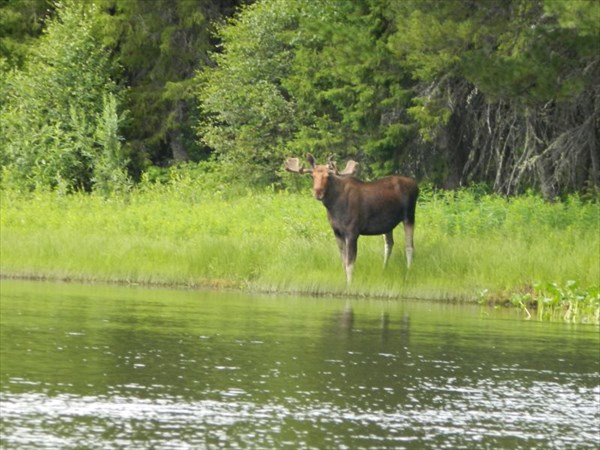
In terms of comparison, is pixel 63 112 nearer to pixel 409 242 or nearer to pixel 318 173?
pixel 318 173

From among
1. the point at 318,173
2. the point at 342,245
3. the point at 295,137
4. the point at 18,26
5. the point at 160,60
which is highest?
the point at 18,26

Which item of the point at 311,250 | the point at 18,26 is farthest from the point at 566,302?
the point at 18,26

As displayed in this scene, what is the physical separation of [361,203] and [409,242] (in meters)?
1.08

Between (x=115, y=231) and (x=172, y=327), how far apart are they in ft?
34.9

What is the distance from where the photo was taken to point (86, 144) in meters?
41.5

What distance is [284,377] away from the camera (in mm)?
14352

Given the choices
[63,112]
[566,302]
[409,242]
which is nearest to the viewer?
[566,302]

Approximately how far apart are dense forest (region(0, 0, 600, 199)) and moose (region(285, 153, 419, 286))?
11.6 feet

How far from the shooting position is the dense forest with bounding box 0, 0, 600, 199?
28766 mm

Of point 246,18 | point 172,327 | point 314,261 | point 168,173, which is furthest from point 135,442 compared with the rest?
point 168,173

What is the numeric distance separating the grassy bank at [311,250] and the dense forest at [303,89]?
2885 mm

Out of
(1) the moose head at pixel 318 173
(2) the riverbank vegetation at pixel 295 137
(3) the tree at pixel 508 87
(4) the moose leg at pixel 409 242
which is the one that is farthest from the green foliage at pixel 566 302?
(3) the tree at pixel 508 87

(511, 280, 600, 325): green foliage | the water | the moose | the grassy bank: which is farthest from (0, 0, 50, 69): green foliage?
(511, 280, 600, 325): green foliage

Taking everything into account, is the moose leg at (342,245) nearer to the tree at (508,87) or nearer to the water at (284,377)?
the water at (284,377)
